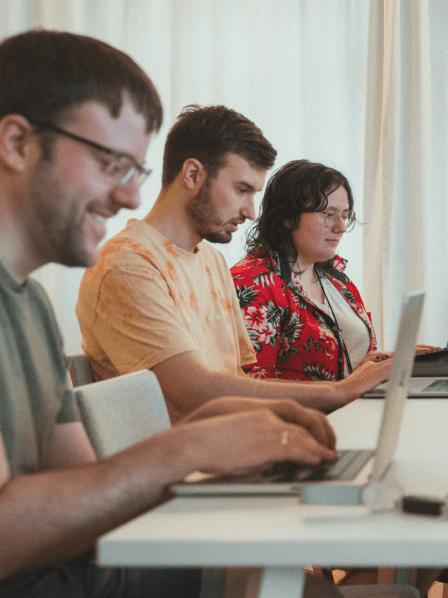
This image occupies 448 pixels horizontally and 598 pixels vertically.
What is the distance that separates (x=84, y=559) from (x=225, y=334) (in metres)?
0.90

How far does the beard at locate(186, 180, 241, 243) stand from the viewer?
1614 mm

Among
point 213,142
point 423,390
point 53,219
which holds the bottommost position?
point 423,390

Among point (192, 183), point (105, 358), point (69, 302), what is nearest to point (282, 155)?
point (69, 302)

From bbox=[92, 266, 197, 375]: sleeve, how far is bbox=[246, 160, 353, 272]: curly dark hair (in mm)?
920

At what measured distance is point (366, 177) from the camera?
3186 millimetres

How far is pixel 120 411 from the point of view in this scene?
985 millimetres

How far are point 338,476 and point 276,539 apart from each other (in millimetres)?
187

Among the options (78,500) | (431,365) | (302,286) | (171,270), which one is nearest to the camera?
(78,500)

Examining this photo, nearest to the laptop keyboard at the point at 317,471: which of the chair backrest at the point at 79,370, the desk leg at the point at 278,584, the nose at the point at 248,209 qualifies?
the desk leg at the point at 278,584

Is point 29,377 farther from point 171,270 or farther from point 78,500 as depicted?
point 171,270

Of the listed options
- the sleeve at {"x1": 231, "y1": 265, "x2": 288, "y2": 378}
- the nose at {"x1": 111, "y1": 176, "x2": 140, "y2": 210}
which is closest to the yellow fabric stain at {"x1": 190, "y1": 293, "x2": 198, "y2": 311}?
the sleeve at {"x1": 231, "y1": 265, "x2": 288, "y2": 378}

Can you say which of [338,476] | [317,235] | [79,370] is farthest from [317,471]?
[317,235]

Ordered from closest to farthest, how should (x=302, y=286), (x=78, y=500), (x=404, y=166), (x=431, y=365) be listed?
1. (x=78, y=500)
2. (x=431, y=365)
3. (x=302, y=286)
4. (x=404, y=166)

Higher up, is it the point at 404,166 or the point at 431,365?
the point at 404,166
